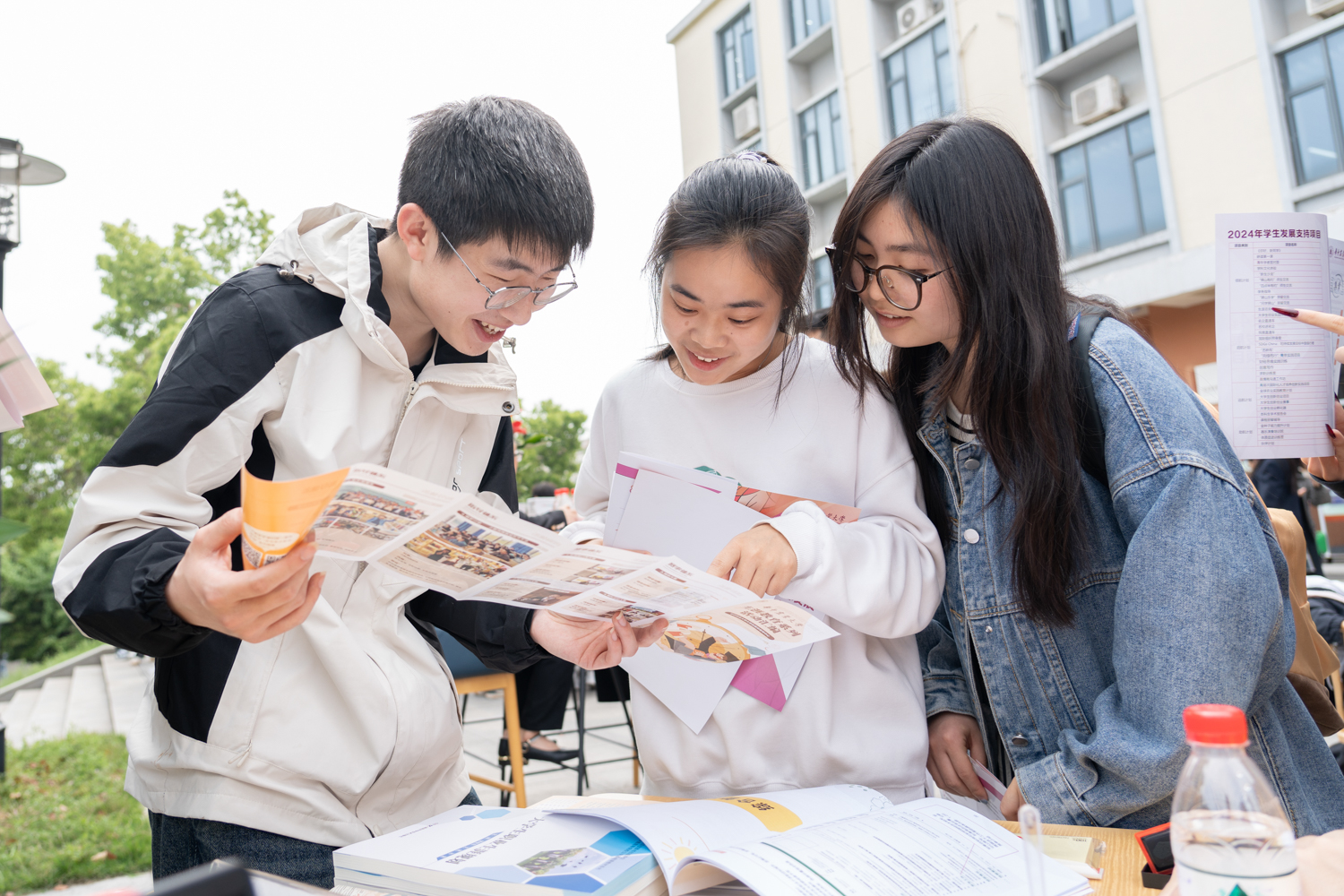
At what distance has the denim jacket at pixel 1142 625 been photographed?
3.32 ft

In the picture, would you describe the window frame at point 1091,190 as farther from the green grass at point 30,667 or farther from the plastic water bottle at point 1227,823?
the green grass at point 30,667

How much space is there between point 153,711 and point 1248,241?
1591 millimetres

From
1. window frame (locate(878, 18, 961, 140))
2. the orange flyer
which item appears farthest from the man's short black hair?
window frame (locate(878, 18, 961, 140))

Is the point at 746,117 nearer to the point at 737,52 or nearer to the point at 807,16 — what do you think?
the point at 737,52

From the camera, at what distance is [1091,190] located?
9.90 m

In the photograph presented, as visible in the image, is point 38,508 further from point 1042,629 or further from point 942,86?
point 1042,629

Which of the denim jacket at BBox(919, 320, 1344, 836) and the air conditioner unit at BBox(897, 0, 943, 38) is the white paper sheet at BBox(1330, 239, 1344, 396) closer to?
the denim jacket at BBox(919, 320, 1344, 836)

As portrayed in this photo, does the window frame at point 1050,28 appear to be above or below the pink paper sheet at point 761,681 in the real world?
above

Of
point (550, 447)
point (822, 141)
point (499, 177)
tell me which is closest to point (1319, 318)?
point (499, 177)

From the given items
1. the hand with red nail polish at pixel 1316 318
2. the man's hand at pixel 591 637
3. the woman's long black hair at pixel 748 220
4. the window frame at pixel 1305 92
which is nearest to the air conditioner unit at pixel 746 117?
the window frame at pixel 1305 92

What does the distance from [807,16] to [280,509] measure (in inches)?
591

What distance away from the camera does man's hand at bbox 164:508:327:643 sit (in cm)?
83

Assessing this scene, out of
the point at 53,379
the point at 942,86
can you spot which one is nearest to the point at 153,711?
the point at 942,86

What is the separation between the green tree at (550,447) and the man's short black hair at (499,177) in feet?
6.60
